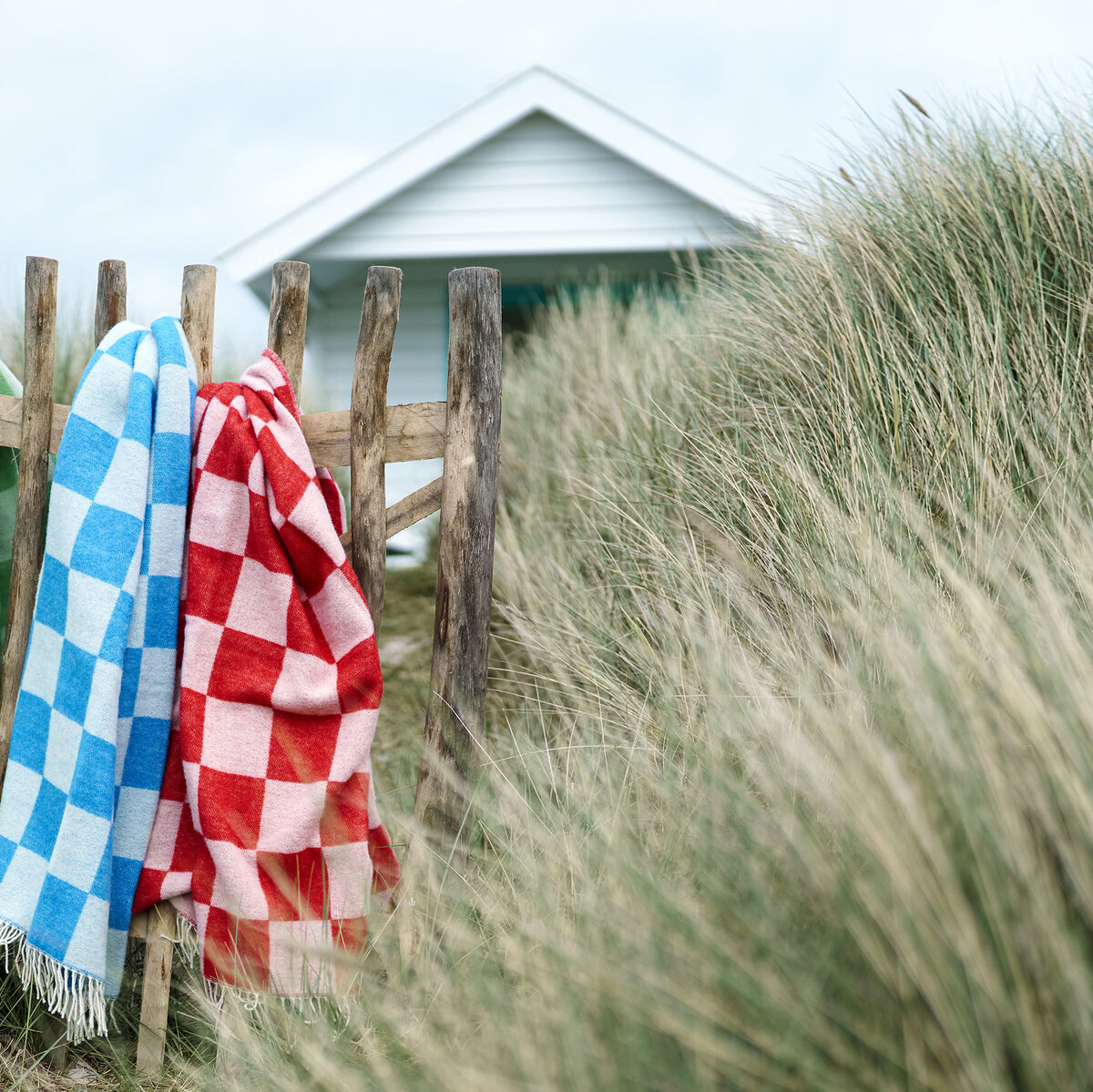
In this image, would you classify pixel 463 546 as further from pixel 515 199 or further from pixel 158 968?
pixel 515 199

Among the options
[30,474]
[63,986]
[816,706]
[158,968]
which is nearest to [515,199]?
[30,474]

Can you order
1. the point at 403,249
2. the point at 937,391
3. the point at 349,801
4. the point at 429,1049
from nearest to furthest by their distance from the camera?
the point at 429,1049
the point at 349,801
the point at 937,391
the point at 403,249

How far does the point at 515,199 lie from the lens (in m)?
8.48

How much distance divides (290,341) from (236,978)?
1644mm

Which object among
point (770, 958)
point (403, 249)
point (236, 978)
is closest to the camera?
point (770, 958)

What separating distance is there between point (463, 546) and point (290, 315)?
0.79m

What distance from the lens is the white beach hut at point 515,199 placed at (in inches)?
318

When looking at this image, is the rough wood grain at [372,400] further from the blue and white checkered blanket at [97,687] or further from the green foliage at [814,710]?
the green foliage at [814,710]

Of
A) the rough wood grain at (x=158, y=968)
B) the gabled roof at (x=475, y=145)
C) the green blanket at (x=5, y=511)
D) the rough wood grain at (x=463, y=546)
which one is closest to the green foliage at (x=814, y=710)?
the rough wood grain at (x=463, y=546)

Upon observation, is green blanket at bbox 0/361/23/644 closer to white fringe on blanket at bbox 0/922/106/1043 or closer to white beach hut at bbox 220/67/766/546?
white fringe on blanket at bbox 0/922/106/1043

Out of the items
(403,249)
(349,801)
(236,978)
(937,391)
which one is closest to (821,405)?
(937,391)

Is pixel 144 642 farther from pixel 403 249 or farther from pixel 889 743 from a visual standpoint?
pixel 403 249

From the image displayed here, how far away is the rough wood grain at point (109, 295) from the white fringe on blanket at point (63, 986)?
1.61 metres

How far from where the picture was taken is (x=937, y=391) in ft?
10.8
